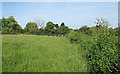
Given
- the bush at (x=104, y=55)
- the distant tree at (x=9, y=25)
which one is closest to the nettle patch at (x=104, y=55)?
the bush at (x=104, y=55)

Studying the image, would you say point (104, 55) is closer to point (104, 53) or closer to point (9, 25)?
point (104, 53)

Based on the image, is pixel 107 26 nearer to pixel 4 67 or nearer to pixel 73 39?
pixel 73 39

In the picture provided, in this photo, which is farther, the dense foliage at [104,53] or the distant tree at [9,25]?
the distant tree at [9,25]

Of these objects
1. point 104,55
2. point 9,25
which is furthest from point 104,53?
point 9,25

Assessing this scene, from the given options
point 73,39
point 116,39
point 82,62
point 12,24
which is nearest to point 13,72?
point 82,62

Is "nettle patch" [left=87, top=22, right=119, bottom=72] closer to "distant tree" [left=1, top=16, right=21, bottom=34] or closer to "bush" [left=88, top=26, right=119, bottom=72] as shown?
"bush" [left=88, top=26, right=119, bottom=72]

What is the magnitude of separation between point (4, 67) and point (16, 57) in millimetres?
522

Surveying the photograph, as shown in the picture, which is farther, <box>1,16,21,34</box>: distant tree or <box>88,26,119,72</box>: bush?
<box>1,16,21,34</box>: distant tree

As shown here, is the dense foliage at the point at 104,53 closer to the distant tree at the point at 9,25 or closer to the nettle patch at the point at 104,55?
the nettle patch at the point at 104,55

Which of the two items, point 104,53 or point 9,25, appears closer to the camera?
point 104,53

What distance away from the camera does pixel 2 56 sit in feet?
10.2

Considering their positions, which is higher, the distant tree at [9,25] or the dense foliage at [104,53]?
the distant tree at [9,25]

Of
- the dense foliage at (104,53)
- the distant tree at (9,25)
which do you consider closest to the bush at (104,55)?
the dense foliage at (104,53)

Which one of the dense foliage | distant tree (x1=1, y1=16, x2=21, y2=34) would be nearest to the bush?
the dense foliage
